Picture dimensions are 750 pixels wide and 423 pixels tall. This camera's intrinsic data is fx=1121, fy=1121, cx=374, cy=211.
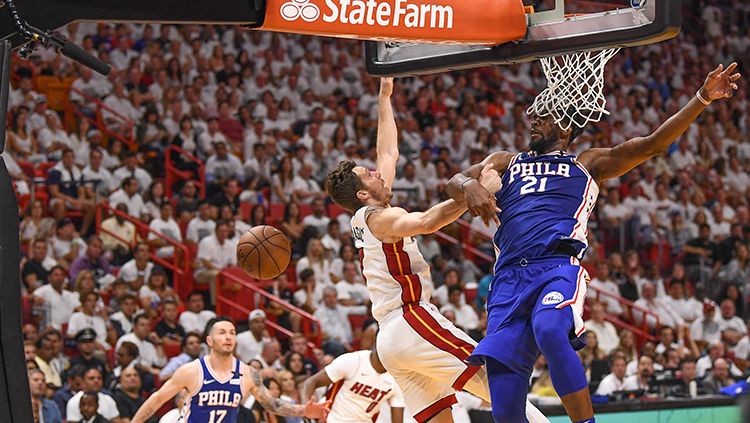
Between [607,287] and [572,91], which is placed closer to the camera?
[572,91]

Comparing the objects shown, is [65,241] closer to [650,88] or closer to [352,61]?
[352,61]

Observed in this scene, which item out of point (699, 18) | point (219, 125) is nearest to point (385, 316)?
point (219, 125)

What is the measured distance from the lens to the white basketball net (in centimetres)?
607

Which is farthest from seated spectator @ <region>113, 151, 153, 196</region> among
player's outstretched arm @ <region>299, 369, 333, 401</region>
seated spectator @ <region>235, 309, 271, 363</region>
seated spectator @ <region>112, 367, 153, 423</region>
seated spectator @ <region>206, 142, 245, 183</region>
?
player's outstretched arm @ <region>299, 369, 333, 401</region>

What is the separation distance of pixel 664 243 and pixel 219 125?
6491mm

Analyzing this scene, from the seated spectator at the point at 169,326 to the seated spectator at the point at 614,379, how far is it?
4339 mm

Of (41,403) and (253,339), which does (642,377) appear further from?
(41,403)

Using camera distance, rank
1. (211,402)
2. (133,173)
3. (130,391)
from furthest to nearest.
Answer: (133,173) → (130,391) → (211,402)

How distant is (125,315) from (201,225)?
6.96 ft

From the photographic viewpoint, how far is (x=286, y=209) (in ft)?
44.8

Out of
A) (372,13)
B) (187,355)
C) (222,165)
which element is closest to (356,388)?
(187,355)

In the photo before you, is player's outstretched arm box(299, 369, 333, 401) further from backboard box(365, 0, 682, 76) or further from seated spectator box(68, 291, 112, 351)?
backboard box(365, 0, 682, 76)

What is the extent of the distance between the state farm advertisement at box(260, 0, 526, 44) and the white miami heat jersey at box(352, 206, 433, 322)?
1432 mm

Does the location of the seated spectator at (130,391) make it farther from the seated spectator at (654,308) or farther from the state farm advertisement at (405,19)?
the seated spectator at (654,308)
